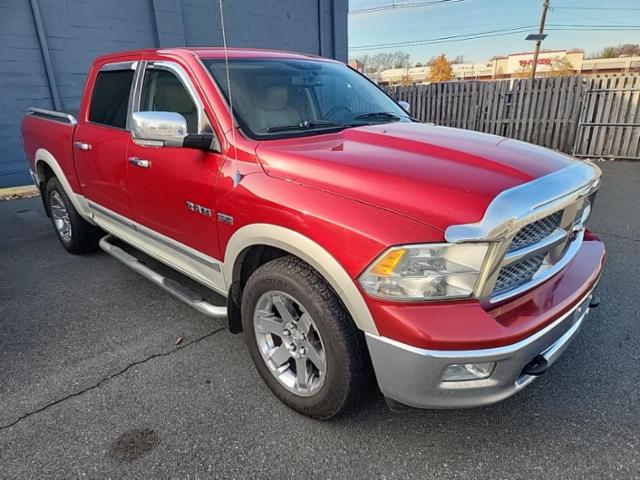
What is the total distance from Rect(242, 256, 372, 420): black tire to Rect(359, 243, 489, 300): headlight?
330 millimetres

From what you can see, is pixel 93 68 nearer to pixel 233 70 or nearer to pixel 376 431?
pixel 233 70

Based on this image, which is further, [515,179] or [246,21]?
[246,21]

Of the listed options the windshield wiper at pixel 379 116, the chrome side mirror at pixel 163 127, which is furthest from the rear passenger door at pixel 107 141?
the windshield wiper at pixel 379 116

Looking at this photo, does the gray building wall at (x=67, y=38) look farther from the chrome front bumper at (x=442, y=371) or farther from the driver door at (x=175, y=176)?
the chrome front bumper at (x=442, y=371)

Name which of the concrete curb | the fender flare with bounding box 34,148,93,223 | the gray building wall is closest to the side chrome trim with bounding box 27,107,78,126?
the fender flare with bounding box 34,148,93,223

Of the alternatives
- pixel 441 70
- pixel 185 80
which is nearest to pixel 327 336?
pixel 185 80

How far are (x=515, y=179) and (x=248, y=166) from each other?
133 centimetres

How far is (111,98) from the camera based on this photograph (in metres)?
3.62

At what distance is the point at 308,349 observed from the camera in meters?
2.21

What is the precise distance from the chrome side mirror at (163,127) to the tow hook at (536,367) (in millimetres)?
2114

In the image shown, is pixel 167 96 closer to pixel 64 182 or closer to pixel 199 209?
pixel 199 209

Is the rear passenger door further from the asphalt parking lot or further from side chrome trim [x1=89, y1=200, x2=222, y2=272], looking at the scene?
the asphalt parking lot

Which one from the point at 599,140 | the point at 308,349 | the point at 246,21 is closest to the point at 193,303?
the point at 308,349

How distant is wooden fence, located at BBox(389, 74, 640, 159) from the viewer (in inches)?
364
